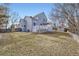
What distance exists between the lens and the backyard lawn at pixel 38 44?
128 cm

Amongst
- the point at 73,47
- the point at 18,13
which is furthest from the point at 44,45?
the point at 18,13

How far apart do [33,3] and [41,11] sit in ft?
0.35

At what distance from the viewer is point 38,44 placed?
4.22ft

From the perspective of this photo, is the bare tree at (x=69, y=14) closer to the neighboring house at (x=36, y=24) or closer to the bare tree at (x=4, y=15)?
the neighboring house at (x=36, y=24)

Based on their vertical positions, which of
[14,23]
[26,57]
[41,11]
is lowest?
[26,57]

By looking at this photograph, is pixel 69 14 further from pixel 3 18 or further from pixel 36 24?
pixel 3 18

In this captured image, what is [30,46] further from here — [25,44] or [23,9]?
[23,9]

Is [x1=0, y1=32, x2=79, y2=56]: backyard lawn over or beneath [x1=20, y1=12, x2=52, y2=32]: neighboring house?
beneath

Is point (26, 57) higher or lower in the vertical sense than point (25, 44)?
lower

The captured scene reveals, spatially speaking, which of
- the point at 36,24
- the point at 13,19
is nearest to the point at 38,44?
the point at 36,24

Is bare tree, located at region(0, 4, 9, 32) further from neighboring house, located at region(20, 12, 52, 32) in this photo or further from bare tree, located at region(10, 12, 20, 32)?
neighboring house, located at region(20, 12, 52, 32)

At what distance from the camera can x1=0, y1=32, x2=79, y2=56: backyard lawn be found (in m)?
1.28

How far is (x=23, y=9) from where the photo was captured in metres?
1.29

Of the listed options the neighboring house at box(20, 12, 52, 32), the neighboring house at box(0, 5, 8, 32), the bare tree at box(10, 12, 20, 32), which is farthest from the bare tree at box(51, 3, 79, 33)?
the neighboring house at box(0, 5, 8, 32)
